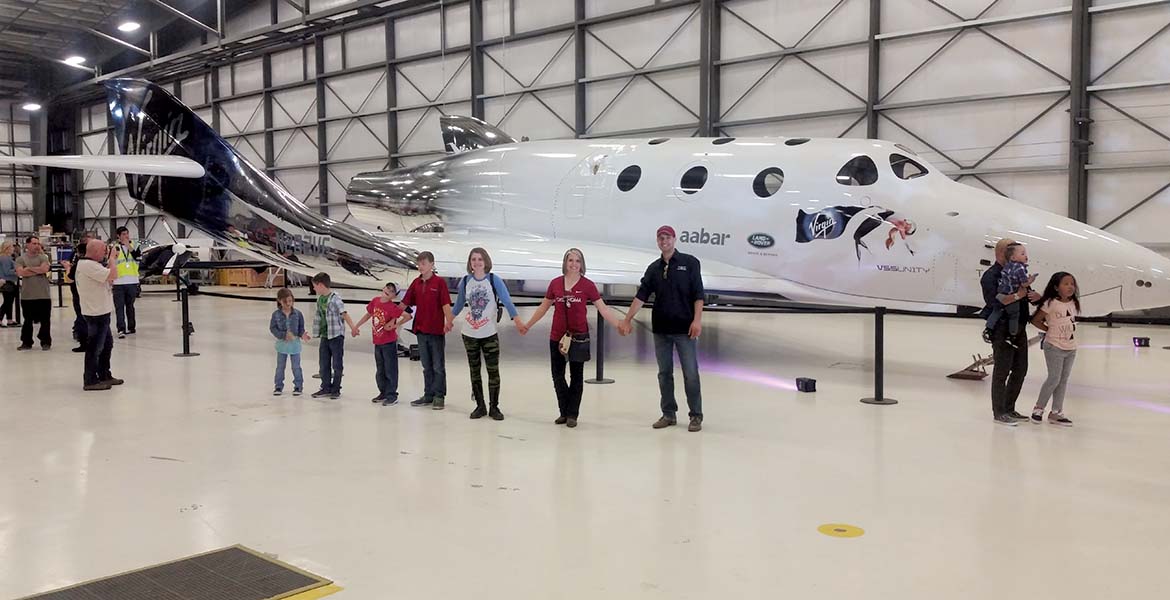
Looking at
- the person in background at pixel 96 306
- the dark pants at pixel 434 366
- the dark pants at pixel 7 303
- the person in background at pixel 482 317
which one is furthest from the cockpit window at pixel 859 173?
the dark pants at pixel 7 303

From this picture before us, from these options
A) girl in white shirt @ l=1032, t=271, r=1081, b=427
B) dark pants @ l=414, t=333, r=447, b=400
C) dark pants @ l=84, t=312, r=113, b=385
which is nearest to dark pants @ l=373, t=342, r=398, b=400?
dark pants @ l=414, t=333, r=447, b=400

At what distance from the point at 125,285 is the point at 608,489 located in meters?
12.9

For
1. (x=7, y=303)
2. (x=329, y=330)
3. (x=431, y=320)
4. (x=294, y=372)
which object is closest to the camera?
(x=431, y=320)

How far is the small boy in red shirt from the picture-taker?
338 inches

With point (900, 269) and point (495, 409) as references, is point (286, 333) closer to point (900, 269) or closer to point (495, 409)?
point (495, 409)

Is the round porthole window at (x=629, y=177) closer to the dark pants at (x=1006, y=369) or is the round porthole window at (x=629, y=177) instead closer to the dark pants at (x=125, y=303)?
the dark pants at (x=1006, y=369)

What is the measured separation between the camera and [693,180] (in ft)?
37.5

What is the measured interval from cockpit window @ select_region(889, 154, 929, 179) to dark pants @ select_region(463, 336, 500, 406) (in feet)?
18.0

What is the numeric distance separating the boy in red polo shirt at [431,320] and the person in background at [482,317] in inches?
14.7

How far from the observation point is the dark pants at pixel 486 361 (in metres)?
7.85

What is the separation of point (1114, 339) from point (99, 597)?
1500cm

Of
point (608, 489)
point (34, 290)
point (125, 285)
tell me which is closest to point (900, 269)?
point (608, 489)

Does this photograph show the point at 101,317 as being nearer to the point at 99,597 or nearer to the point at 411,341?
the point at 411,341

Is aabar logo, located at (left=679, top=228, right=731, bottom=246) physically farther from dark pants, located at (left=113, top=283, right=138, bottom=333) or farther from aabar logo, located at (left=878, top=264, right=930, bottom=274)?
dark pants, located at (left=113, top=283, right=138, bottom=333)
